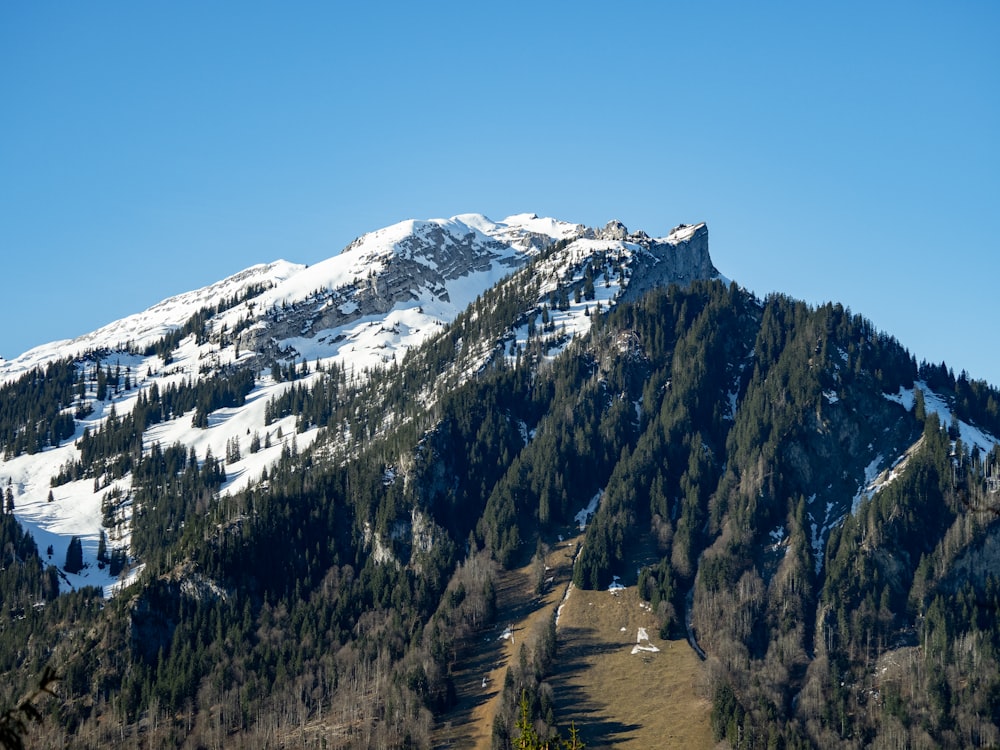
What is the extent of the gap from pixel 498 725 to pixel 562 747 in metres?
145

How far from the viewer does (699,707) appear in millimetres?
196875

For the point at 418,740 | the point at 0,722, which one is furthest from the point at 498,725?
the point at 0,722

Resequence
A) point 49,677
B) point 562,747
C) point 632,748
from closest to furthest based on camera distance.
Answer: point 49,677 < point 562,747 < point 632,748

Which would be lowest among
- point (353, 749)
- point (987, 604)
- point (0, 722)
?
point (353, 749)

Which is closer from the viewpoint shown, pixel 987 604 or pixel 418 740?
pixel 987 604

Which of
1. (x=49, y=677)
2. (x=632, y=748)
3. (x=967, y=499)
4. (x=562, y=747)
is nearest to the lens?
(x=49, y=677)

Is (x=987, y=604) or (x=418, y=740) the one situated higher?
(x=987, y=604)

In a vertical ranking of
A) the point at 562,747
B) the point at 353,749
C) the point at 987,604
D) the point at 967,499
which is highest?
the point at 967,499

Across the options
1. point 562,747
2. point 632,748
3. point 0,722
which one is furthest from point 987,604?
point 632,748

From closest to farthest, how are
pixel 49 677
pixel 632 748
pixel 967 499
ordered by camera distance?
pixel 49 677, pixel 967 499, pixel 632 748

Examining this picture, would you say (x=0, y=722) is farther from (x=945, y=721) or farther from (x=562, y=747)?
(x=945, y=721)

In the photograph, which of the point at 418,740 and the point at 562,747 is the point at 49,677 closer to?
the point at 562,747

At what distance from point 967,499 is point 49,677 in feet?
68.9

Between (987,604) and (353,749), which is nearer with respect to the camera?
(987,604)
